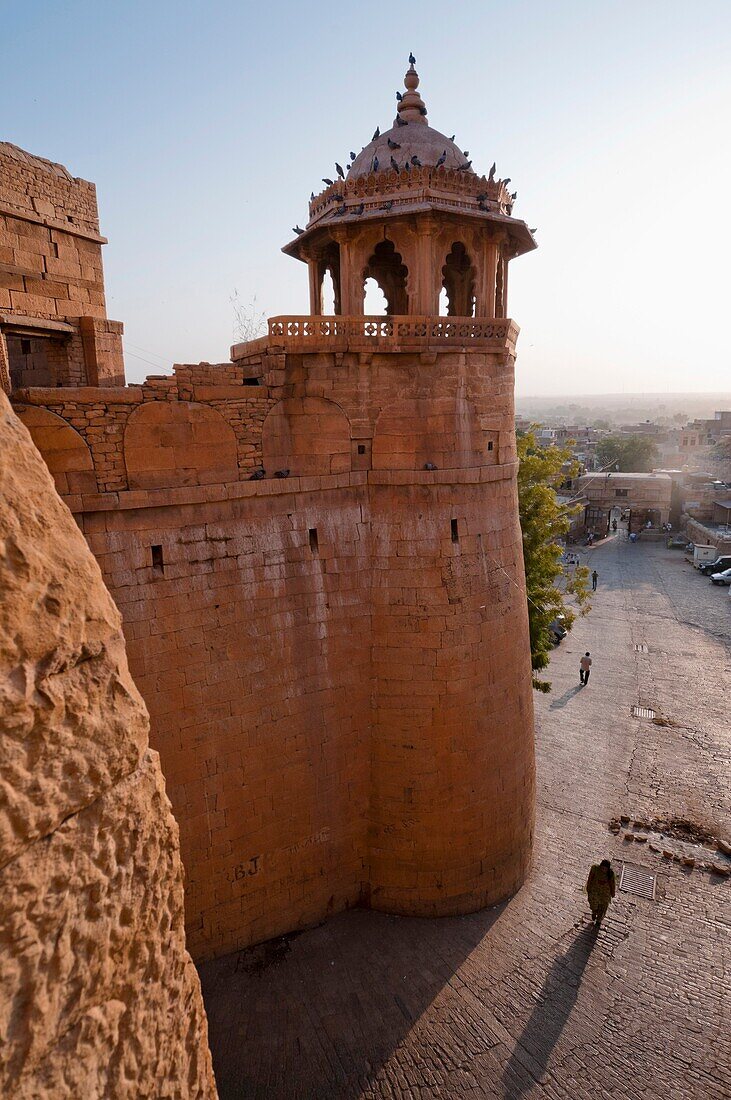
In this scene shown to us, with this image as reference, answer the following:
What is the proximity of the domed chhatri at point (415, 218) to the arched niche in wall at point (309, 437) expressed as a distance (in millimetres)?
1739

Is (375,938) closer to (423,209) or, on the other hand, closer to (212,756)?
(212,756)

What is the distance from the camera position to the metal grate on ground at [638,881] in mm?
9984

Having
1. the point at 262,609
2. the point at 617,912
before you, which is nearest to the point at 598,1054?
the point at 617,912

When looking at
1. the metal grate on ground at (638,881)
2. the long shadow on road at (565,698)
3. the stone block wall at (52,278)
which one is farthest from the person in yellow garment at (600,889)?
the stone block wall at (52,278)

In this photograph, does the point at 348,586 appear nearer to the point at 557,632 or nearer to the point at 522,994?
the point at 522,994

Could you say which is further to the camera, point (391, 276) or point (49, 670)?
point (391, 276)

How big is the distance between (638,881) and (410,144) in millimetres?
12507

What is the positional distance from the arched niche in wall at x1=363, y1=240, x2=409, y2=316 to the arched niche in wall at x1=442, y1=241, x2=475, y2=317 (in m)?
0.85

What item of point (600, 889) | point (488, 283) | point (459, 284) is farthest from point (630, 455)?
point (600, 889)

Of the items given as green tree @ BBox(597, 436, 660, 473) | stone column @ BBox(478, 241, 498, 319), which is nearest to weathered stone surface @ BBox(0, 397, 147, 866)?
stone column @ BBox(478, 241, 498, 319)

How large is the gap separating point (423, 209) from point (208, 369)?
3.80m

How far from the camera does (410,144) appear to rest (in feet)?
32.1

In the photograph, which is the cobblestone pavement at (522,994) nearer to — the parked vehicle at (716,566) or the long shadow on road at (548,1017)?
the long shadow on road at (548,1017)

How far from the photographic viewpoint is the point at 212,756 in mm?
8062
